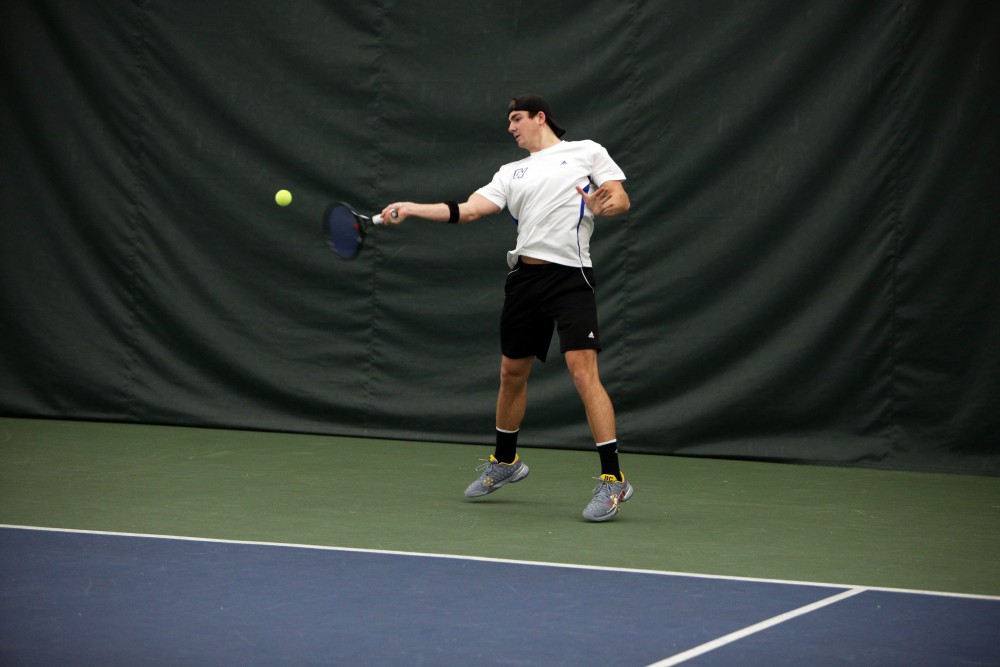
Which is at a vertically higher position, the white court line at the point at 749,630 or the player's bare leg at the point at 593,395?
the player's bare leg at the point at 593,395

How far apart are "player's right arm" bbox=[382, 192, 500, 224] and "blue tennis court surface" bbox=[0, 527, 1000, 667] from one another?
1.34 meters

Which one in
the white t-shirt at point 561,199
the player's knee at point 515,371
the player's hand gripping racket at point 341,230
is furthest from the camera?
the player's hand gripping racket at point 341,230

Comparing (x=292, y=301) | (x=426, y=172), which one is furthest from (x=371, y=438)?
(x=426, y=172)

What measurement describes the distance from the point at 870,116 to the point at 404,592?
13.2 feet

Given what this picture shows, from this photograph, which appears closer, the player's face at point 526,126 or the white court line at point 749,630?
the white court line at point 749,630

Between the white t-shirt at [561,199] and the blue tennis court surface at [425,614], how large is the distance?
1.42 meters

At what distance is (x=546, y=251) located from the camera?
5.07 metres

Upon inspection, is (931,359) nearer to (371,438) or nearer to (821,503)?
(821,503)

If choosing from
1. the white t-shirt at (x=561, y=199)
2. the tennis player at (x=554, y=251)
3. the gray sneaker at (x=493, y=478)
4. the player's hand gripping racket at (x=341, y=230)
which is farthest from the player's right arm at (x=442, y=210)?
the gray sneaker at (x=493, y=478)

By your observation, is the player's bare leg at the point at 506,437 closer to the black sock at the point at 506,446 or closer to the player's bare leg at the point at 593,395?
the black sock at the point at 506,446

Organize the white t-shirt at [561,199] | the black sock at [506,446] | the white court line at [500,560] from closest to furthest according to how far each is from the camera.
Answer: the white court line at [500,560] < the white t-shirt at [561,199] < the black sock at [506,446]

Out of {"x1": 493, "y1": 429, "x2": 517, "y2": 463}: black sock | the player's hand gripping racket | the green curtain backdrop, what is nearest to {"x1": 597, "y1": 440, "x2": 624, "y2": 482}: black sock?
{"x1": 493, "y1": 429, "x2": 517, "y2": 463}: black sock

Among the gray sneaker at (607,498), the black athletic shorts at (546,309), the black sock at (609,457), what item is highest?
the black athletic shorts at (546,309)

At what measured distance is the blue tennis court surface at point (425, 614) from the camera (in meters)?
3.06
